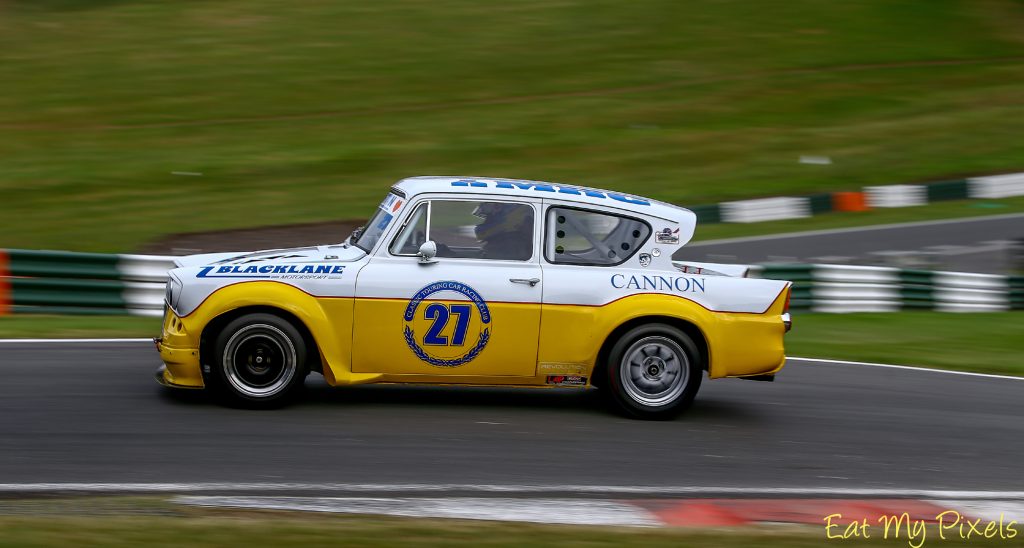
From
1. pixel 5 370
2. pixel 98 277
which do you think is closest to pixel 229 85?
pixel 98 277

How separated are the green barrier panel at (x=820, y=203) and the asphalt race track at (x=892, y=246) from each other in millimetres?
1132

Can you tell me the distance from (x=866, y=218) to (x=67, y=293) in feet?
52.6

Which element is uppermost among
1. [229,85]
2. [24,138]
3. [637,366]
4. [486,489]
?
[229,85]

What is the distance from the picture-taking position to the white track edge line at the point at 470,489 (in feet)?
19.9

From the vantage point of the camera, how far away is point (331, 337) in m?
7.66

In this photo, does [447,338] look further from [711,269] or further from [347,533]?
[347,533]

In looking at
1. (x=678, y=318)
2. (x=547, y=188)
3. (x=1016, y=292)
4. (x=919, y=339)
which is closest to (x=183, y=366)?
(x=547, y=188)

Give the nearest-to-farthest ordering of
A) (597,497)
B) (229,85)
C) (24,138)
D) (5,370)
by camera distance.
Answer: (597,497)
(5,370)
(24,138)
(229,85)

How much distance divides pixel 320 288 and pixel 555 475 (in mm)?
2143

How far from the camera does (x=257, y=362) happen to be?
767 centimetres

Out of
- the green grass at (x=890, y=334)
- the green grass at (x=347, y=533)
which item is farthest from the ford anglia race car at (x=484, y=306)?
→ the green grass at (x=890, y=334)

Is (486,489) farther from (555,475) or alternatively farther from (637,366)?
(637,366)

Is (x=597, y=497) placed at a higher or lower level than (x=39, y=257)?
lower

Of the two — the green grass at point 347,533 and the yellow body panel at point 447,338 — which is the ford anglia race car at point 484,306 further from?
the green grass at point 347,533
